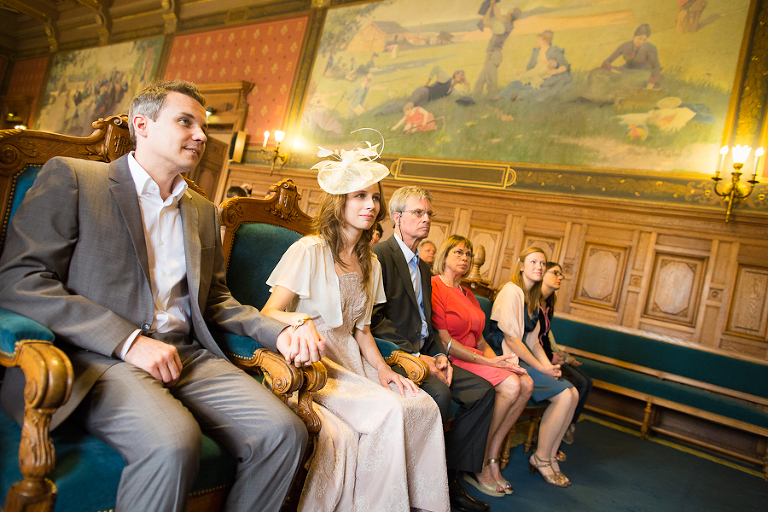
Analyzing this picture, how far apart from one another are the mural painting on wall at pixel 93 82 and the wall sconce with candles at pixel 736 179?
442 inches

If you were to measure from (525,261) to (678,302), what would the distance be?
298cm

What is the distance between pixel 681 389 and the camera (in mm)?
4590

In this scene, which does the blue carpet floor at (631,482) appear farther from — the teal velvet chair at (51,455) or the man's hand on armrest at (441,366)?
the teal velvet chair at (51,455)

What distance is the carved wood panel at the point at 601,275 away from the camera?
5.60m

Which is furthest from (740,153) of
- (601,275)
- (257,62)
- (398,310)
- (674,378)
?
(257,62)

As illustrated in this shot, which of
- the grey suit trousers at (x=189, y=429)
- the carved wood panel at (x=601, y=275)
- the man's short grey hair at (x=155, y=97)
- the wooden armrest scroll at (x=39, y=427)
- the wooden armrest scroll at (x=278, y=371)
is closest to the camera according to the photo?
the wooden armrest scroll at (x=39, y=427)

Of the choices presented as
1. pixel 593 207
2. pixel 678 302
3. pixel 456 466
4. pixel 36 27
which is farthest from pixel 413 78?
pixel 36 27

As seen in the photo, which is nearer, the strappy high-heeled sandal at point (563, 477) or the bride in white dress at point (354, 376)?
the bride in white dress at point (354, 376)

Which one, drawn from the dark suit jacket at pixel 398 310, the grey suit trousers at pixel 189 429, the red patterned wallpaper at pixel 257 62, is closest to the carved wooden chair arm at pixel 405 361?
the dark suit jacket at pixel 398 310

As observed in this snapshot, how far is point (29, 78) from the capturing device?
13.6 meters

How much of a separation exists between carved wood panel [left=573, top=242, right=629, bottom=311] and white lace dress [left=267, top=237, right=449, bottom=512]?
435 centimetres

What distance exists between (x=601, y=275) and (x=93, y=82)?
1274 cm

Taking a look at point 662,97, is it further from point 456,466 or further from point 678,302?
point 456,466

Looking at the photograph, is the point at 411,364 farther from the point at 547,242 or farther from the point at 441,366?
the point at 547,242
